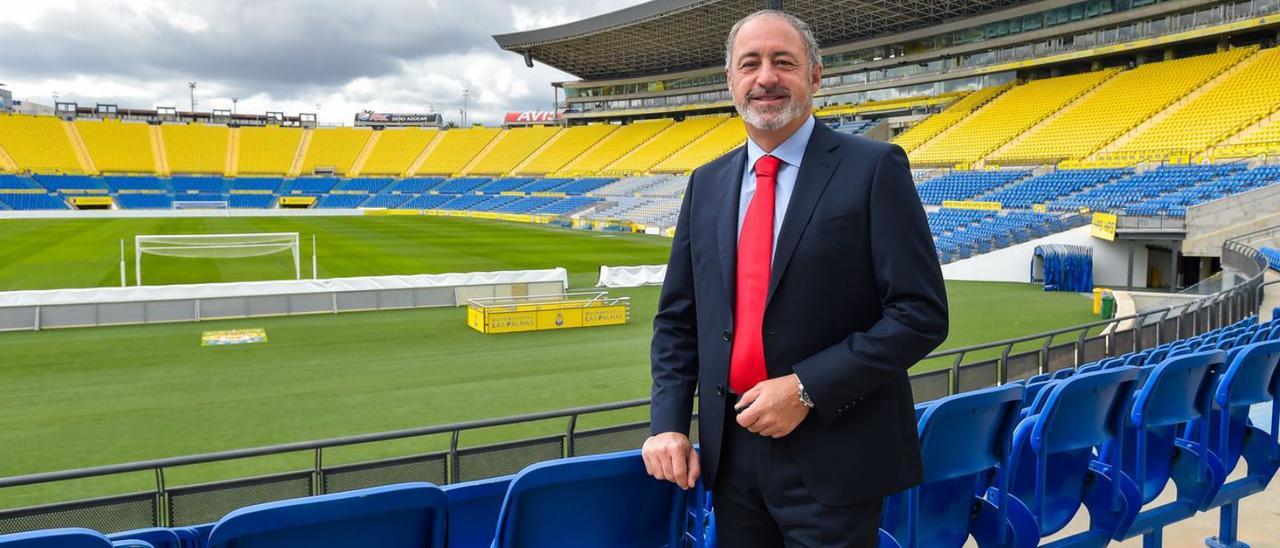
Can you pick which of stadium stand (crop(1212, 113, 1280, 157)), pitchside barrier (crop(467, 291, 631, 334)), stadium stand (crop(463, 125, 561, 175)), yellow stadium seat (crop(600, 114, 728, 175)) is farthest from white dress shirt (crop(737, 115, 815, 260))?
stadium stand (crop(463, 125, 561, 175))

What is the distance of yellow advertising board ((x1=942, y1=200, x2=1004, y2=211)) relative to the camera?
32594mm

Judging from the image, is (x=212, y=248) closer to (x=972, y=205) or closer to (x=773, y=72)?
(x=972, y=205)

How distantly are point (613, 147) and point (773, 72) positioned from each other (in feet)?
247

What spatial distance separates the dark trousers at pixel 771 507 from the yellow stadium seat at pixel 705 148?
6035cm

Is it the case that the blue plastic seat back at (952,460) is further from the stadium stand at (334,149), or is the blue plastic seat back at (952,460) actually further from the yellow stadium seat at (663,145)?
the stadium stand at (334,149)

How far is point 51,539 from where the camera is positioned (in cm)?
175

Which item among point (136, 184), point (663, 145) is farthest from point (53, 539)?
point (136, 184)

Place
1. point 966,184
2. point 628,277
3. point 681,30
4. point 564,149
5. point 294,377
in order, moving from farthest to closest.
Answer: point 564,149 → point 681,30 → point 966,184 → point 628,277 → point 294,377

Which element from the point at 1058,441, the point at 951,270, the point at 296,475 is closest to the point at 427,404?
the point at 296,475

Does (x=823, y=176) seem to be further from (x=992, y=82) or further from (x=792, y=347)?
(x=992, y=82)

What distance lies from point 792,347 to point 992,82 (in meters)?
58.7

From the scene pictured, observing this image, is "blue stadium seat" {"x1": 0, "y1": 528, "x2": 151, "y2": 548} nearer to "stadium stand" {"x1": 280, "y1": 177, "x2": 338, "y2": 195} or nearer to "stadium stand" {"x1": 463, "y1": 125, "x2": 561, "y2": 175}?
"stadium stand" {"x1": 463, "y1": 125, "x2": 561, "y2": 175}

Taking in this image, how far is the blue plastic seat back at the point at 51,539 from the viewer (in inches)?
68.4

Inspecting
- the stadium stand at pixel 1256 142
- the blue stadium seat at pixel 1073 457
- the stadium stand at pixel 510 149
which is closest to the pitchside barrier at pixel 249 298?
the blue stadium seat at pixel 1073 457
